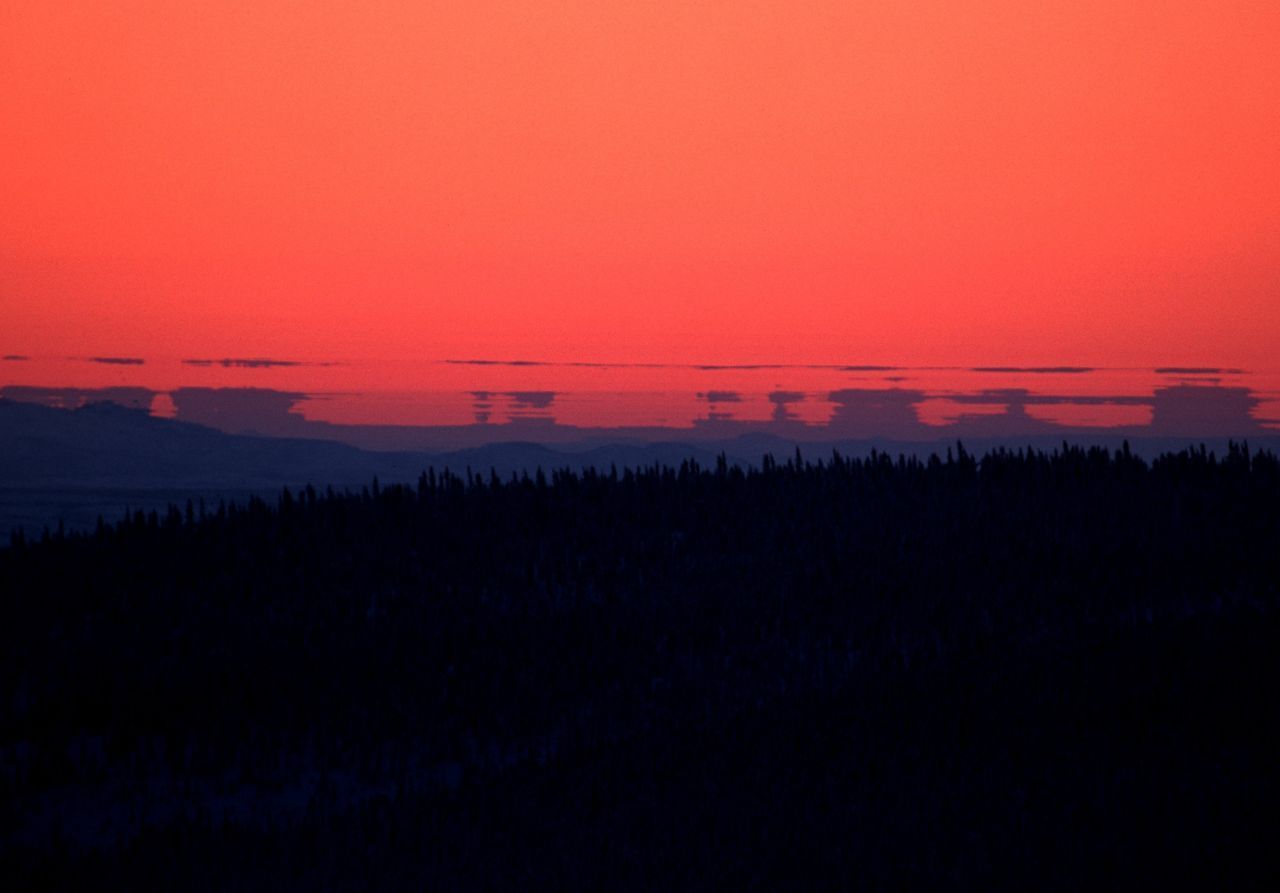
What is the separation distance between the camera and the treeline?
16250 millimetres

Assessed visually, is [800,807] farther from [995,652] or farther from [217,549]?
[217,549]

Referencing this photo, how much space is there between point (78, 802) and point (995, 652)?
18.0m

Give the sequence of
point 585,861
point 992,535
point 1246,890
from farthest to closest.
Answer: point 992,535, point 585,861, point 1246,890

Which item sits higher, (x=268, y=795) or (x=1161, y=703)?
(x=1161, y=703)

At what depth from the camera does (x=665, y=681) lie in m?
31.5

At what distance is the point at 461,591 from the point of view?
42406 millimetres

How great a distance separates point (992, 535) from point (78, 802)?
100 feet

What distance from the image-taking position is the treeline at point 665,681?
16.2 m

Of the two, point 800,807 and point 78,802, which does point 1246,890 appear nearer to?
point 800,807

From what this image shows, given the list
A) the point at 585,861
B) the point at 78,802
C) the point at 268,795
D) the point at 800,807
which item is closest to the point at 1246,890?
the point at 800,807

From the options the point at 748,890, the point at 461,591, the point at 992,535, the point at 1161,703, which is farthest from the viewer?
the point at 992,535

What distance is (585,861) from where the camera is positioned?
51.0 ft

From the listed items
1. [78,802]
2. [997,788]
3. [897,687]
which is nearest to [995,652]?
[897,687]

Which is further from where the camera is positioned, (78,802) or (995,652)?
(995,652)
